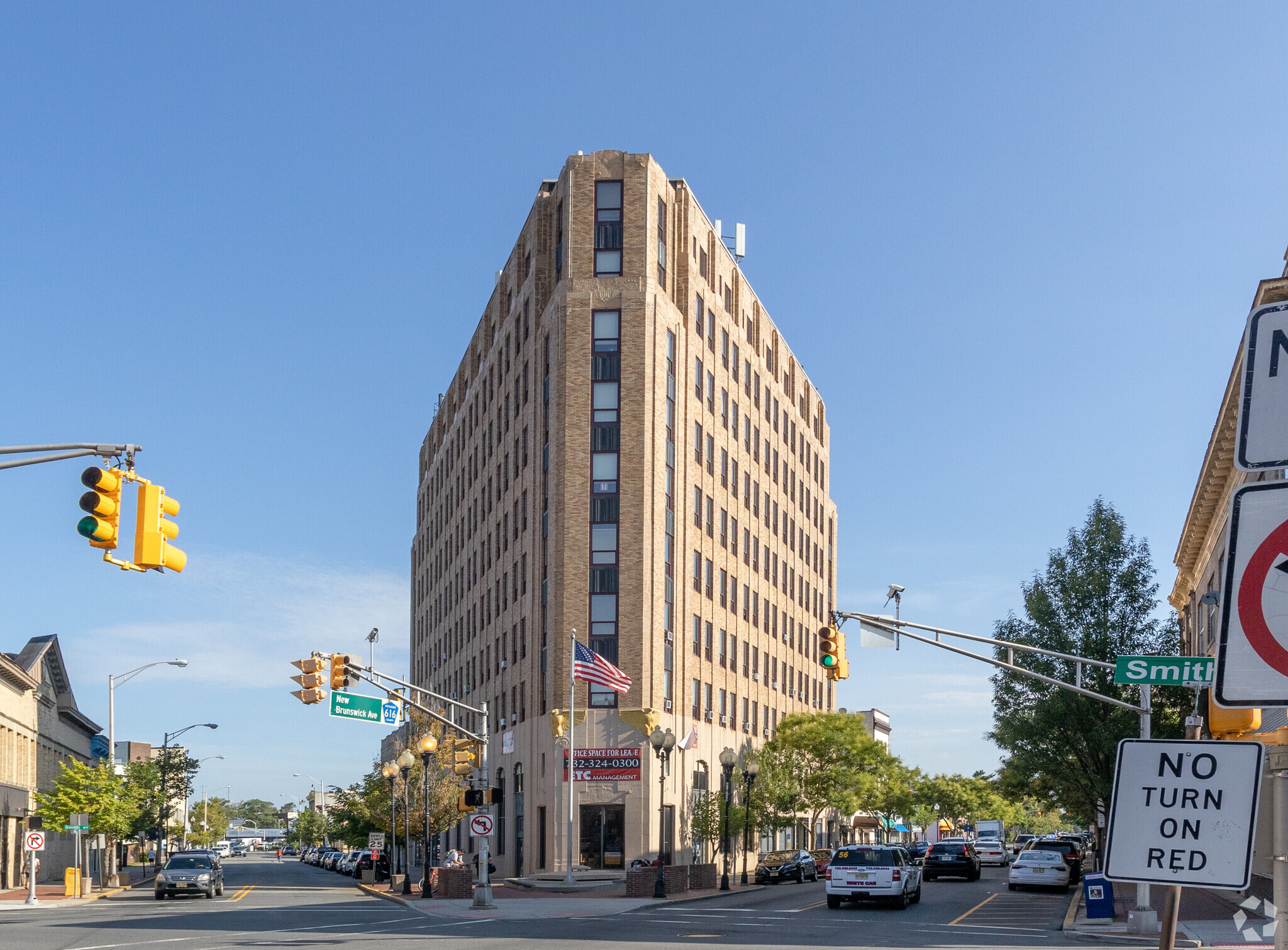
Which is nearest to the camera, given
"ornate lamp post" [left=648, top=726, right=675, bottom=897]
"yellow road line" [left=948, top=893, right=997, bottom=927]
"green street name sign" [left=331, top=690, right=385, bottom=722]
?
"yellow road line" [left=948, top=893, right=997, bottom=927]

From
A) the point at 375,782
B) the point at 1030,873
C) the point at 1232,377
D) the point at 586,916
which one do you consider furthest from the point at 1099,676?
the point at 375,782

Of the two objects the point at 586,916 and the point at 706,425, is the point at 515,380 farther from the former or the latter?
the point at 586,916

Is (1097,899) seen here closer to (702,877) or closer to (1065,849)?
(1065,849)

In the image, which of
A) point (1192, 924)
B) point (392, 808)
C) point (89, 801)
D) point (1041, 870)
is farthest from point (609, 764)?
point (1192, 924)

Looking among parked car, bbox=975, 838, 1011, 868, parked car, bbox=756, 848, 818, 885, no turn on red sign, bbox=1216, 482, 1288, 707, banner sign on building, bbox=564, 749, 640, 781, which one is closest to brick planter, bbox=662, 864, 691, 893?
parked car, bbox=756, 848, 818, 885

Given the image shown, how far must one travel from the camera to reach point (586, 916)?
34.5 m

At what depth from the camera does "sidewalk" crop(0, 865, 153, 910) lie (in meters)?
45.2

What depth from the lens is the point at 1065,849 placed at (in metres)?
47.5

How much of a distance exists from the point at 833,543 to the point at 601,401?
153ft

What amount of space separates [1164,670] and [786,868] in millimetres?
35812

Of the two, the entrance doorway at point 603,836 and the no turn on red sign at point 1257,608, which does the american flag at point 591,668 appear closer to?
the entrance doorway at point 603,836

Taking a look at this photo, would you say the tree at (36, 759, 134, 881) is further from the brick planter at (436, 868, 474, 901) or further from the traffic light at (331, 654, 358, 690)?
the traffic light at (331, 654, 358, 690)

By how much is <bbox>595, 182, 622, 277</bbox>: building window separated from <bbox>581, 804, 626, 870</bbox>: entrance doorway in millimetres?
24456

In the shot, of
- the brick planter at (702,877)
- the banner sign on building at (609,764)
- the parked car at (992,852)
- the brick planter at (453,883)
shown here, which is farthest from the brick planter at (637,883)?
the parked car at (992,852)
